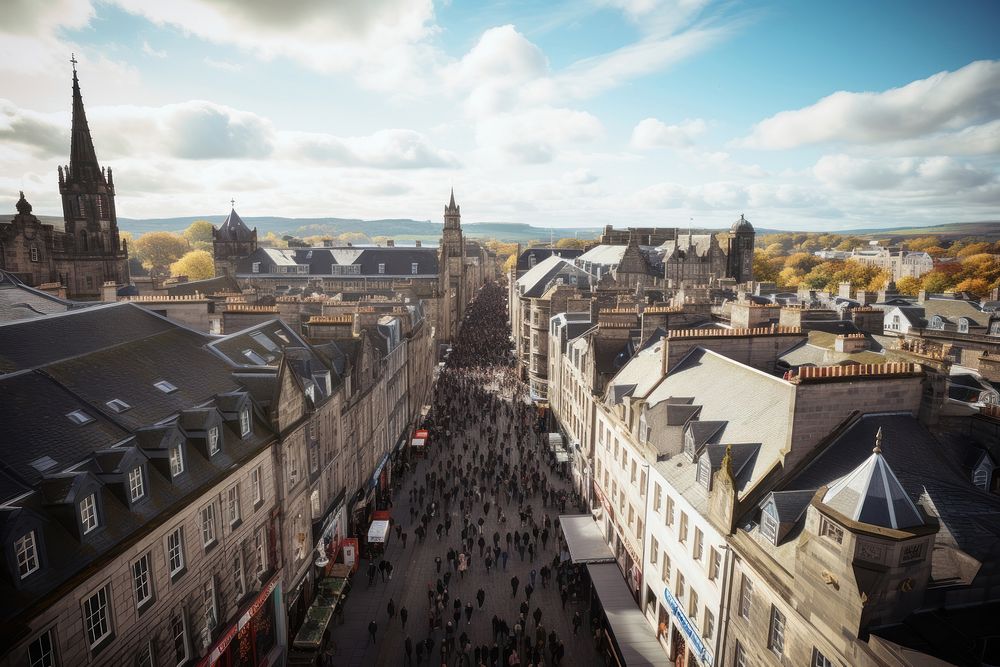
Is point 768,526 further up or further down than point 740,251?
further down

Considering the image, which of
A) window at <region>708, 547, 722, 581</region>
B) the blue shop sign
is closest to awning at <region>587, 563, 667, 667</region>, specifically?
the blue shop sign

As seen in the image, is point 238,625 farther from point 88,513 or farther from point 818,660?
point 818,660

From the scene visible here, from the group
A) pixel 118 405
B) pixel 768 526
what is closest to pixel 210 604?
pixel 118 405

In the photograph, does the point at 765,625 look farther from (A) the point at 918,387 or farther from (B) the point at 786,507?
(A) the point at 918,387

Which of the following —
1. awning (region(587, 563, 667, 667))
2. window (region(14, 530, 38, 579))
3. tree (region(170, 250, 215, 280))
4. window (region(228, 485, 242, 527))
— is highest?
tree (region(170, 250, 215, 280))

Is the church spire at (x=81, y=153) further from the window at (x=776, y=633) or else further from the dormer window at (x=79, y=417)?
the window at (x=776, y=633)

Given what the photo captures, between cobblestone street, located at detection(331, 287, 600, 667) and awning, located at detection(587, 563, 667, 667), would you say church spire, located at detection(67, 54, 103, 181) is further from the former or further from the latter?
awning, located at detection(587, 563, 667, 667)
